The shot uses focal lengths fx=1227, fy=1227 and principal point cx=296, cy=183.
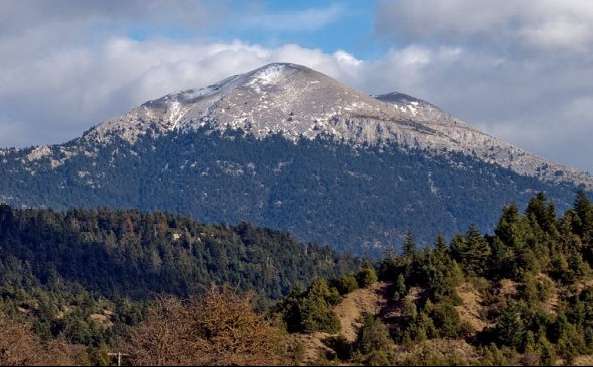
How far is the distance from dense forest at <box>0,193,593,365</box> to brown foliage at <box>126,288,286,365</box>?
0.08 m

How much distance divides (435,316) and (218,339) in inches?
495

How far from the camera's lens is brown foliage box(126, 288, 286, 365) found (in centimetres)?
6694

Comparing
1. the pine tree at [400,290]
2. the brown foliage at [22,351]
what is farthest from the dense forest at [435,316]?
the brown foliage at [22,351]

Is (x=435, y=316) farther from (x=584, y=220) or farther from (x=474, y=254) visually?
(x=584, y=220)

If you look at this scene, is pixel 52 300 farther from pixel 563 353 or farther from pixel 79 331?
pixel 563 353

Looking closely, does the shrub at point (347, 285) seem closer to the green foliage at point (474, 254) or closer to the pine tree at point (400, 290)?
the pine tree at point (400, 290)

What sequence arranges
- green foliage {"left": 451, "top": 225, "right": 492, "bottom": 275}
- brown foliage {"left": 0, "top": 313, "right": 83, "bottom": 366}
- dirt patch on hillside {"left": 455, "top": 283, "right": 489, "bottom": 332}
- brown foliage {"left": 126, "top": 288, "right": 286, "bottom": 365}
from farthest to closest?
1. green foliage {"left": 451, "top": 225, "right": 492, "bottom": 275}
2. brown foliage {"left": 0, "top": 313, "right": 83, "bottom": 366}
3. dirt patch on hillside {"left": 455, "top": 283, "right": 489, "bottom": 332}
4. brown foliage {"left": 126, "top": 288, "right": 286, "bottom": 365}

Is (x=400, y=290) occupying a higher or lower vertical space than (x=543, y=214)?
lower

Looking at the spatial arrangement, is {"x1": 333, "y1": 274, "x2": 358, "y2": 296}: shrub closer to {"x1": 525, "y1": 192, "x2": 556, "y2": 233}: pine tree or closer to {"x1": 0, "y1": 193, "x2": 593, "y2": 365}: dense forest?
{"x1": 0, "y1": 193, "x2": 593, "y2": 365}: dense forest

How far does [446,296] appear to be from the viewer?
238 ft

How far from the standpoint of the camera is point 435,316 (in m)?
70.1

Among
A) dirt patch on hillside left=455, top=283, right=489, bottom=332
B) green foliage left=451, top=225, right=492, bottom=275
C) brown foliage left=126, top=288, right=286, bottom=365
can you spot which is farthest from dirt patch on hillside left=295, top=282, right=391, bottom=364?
green foliage left=451, top=225, right=492, bottom=275

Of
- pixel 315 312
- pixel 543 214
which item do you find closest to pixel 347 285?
pixel 315 312

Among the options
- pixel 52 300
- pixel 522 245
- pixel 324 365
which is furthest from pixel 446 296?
pixel 52 300
